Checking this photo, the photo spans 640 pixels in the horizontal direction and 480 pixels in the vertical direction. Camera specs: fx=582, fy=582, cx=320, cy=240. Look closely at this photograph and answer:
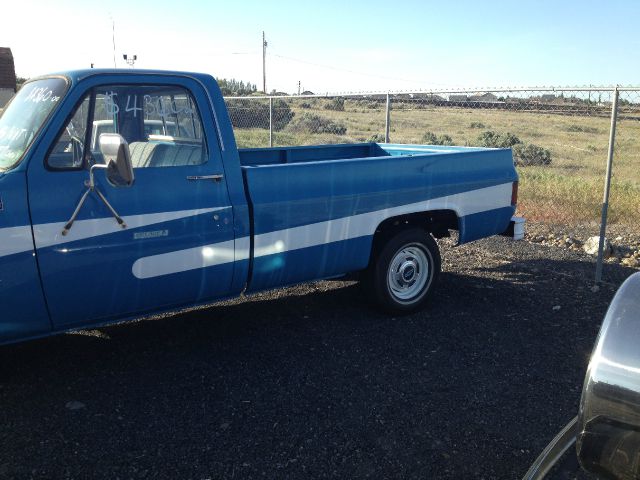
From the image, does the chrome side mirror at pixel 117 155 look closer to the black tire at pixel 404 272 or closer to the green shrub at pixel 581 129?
the black tire at pixel 404 272

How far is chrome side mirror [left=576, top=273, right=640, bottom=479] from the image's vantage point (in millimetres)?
1828

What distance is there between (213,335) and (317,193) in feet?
4.85

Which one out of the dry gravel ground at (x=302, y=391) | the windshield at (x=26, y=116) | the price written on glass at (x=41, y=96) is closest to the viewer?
the dry gravel ground at (x=302, y=391)

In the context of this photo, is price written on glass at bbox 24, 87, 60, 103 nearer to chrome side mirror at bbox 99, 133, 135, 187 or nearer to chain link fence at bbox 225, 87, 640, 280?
chrome side mirror at bbox 99, 133, 135, 187

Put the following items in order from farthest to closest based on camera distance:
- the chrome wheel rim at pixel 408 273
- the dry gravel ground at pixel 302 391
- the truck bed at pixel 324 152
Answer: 1. the truck bed at pixel 324 152
2. the chrome wheel rim at pixel 408 273
3. the dry gravel ground at pixel 302 391

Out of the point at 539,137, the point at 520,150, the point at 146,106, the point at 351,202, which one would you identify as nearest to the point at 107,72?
the point at 146,106

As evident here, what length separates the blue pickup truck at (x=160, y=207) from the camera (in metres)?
3.43

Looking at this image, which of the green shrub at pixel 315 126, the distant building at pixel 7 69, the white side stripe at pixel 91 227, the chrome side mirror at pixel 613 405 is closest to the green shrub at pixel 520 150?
the green shrub at pixel 315 126

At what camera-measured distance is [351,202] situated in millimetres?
4668

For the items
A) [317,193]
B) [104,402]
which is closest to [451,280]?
[317,193]

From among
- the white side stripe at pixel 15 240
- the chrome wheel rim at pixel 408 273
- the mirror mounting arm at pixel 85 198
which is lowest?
the chrome wheel rim at pixel 408 273

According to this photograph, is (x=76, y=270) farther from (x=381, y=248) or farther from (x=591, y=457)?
(x=591, y=457)

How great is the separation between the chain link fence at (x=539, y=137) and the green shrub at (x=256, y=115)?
0.04m

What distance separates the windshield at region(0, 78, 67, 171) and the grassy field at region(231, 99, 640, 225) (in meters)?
6.96
